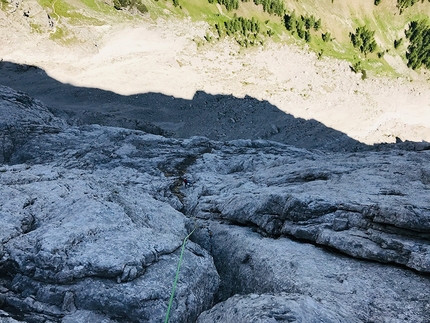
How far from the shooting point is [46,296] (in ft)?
33.8

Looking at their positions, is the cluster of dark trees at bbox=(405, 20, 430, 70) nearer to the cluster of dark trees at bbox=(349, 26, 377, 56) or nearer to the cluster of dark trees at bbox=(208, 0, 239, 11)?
the cluster of dark trees at bbox=(349, 26, 377, 56)

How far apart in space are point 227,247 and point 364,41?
301 ft

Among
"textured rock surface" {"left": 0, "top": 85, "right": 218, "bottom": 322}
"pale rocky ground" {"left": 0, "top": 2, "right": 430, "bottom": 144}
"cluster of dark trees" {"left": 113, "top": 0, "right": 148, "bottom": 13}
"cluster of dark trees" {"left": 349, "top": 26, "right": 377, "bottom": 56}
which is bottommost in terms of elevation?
"textured rock surface" {"left": 0, "top": 85, "right": 218, "bottom": 322}

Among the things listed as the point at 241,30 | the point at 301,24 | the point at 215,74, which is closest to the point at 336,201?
the point at 215,74

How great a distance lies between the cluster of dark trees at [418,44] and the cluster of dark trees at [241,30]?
48643 mm

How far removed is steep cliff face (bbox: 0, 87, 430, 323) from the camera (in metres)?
10.2

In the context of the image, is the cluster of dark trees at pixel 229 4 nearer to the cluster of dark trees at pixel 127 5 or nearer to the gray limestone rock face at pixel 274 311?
the cluster of dark trees at pixel 127 5

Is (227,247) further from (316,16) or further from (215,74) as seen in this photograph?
(316,16)

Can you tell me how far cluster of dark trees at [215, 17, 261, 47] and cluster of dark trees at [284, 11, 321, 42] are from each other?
12.9 metres

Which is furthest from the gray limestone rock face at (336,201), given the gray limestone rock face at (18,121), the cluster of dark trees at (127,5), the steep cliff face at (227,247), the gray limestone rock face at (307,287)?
the cluster of dark trees at (127,5)

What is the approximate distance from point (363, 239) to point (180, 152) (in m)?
21.9

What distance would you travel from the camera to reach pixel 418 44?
8544 centimetres

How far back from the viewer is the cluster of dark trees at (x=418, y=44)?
8112 cm

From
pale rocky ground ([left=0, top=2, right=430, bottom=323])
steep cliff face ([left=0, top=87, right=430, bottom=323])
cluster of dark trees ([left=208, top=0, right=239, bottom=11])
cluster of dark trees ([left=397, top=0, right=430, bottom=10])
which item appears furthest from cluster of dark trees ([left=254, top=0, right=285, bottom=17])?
steep cliff face ([left=0, top=87, right=430, bottom=323])
